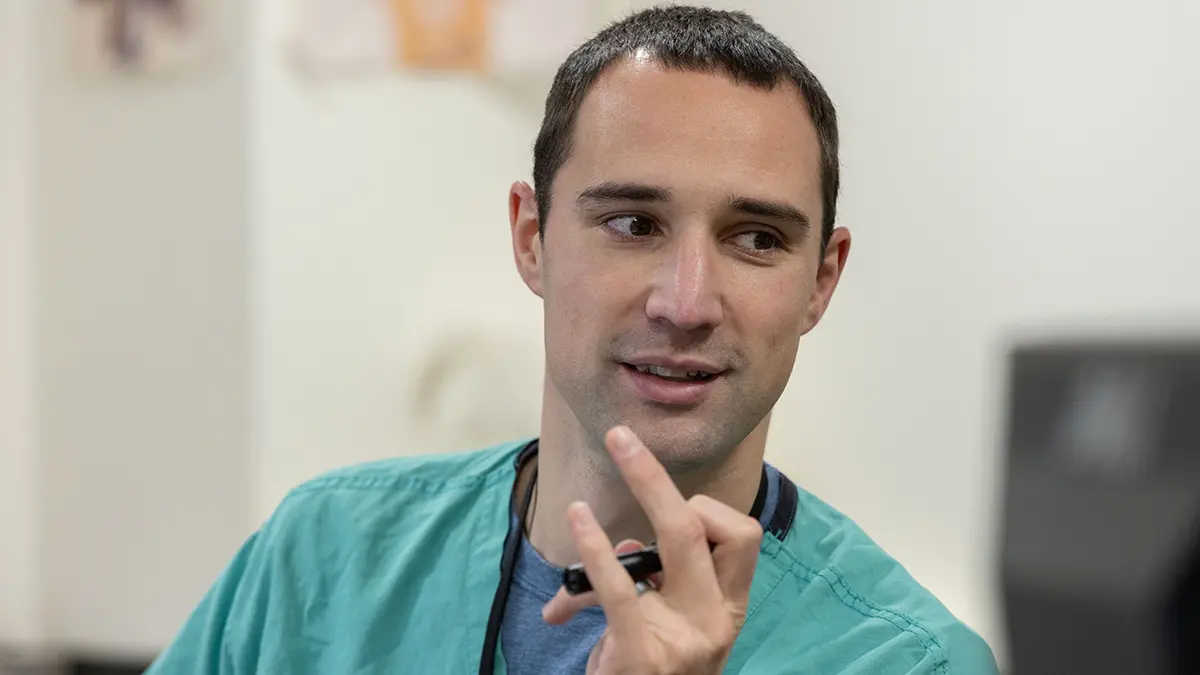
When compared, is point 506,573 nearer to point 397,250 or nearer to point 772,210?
point 772,210

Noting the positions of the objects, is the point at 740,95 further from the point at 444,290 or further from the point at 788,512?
the point at 444,290

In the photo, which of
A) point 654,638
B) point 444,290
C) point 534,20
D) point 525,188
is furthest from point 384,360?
point 654,638

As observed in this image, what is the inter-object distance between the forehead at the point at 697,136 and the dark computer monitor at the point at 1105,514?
570mm

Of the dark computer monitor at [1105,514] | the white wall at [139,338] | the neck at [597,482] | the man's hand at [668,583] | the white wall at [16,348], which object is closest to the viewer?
the dark computer monitor at [1105,514]

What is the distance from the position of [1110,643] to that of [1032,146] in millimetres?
1298

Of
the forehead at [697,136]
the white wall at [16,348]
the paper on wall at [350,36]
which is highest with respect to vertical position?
the paper on wall at [350,36]

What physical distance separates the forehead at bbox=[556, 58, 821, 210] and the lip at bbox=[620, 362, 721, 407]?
15 cm

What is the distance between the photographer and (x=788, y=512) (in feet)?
3.56

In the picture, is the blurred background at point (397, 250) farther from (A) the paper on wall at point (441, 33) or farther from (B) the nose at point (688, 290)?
(B) the nose at point (688, 290)

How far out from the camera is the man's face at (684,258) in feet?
3.12

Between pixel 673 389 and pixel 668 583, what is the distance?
0.75 feet

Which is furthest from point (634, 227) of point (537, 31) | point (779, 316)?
point (537, 31)

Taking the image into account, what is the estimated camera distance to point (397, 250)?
1.99 m

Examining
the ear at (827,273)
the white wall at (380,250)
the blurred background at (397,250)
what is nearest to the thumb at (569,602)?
the ear at (827,273)
